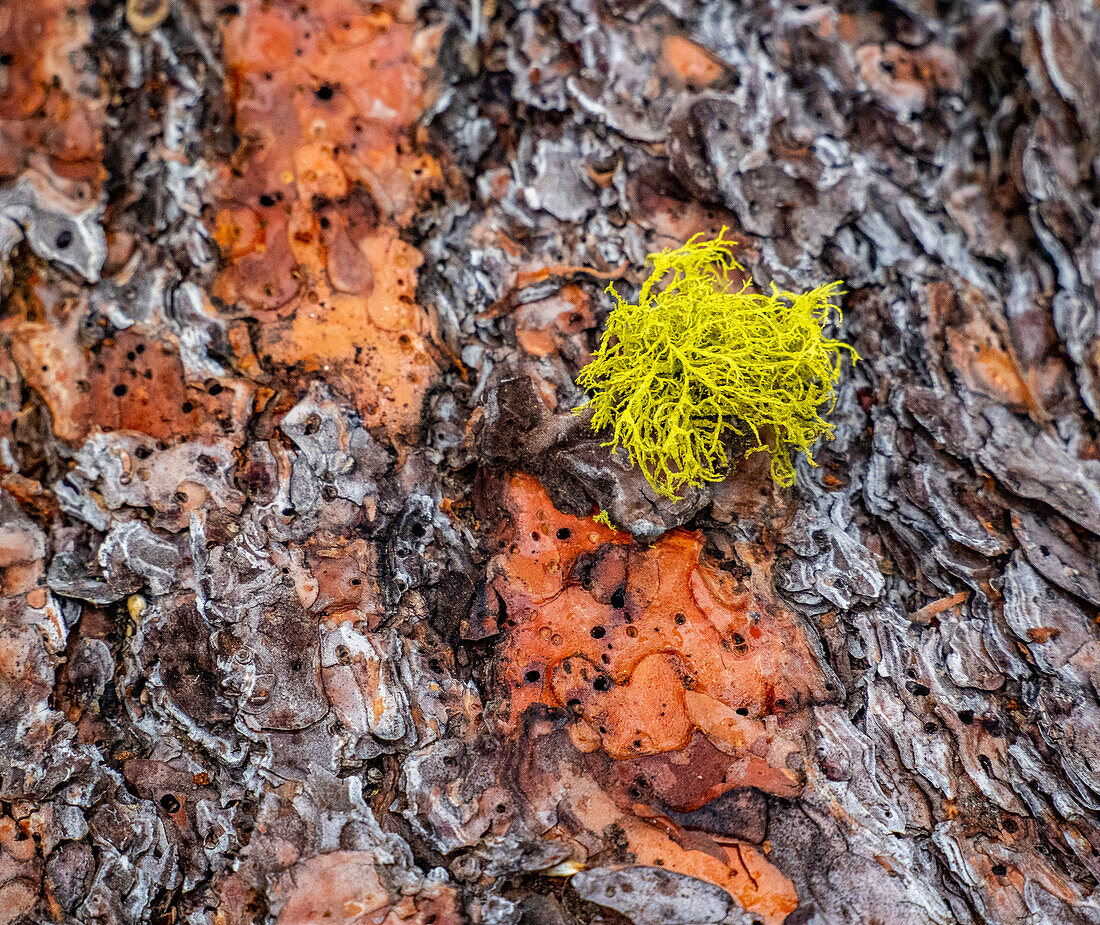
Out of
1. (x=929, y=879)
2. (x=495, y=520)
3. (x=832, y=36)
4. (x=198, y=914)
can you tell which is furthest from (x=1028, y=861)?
(x=832, y=36)

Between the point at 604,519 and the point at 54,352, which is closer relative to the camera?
the point at 604,519

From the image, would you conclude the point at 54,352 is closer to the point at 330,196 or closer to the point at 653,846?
the point at 330,196

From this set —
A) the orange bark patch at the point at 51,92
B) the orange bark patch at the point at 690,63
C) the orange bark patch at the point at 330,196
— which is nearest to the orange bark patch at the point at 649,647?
the orange bark patch at the point at 330,196

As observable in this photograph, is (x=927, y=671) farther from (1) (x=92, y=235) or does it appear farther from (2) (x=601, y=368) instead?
(1) (x=92, y=235)

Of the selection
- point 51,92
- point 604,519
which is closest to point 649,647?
point 604,519

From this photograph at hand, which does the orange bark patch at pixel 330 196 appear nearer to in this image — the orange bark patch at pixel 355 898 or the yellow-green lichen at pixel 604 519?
the yellow-green lichen at pixel 604 519

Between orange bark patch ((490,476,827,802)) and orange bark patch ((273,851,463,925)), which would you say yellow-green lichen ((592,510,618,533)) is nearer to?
orange bark patch ((490,476,827,802))
